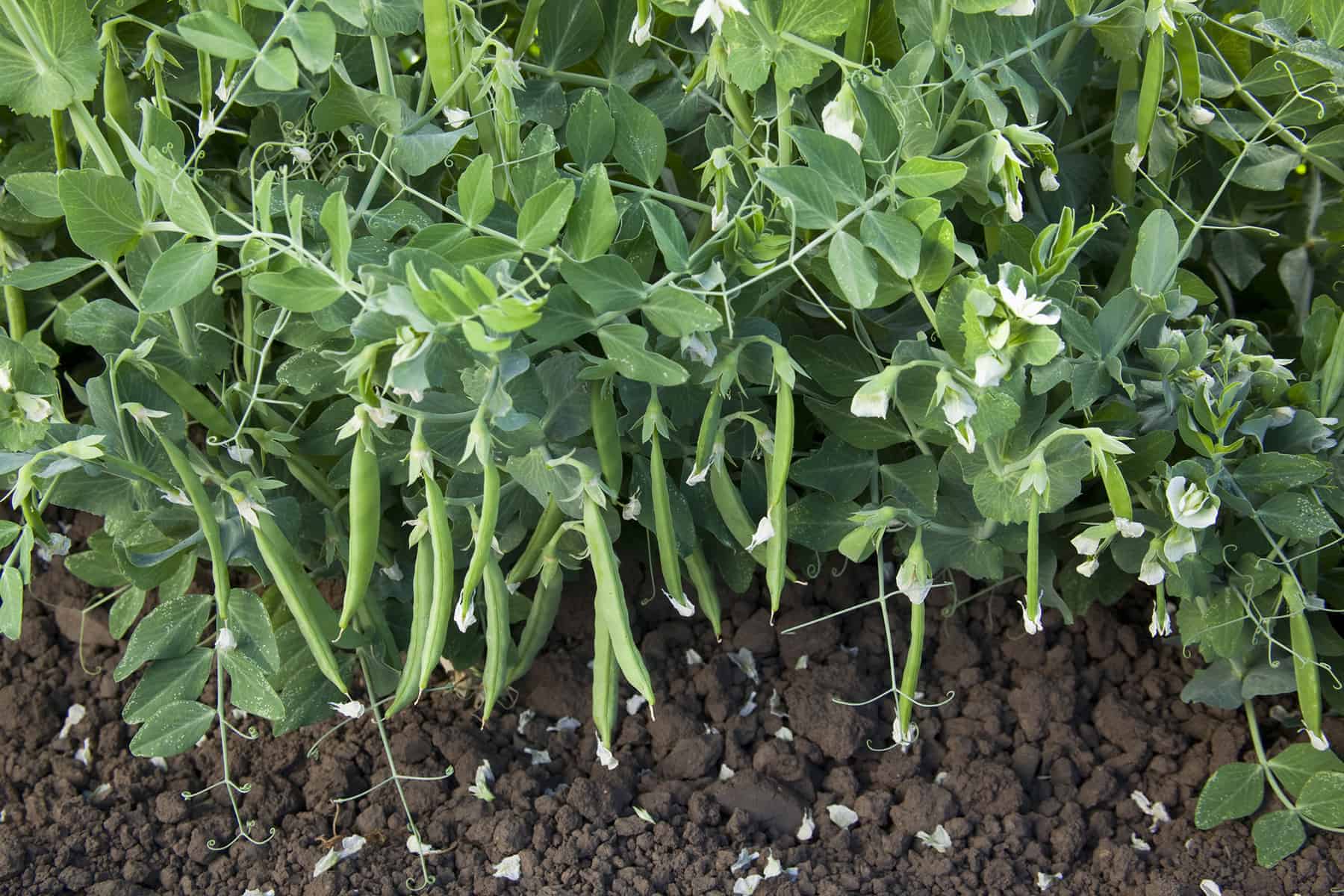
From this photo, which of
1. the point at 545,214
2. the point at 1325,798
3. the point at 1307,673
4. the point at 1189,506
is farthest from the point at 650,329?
the point at 1325,798

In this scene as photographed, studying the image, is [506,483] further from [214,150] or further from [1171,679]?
[1171,679]

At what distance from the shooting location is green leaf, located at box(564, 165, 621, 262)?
113cm

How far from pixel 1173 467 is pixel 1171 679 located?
54cm

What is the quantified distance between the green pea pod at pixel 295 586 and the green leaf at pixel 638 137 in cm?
54

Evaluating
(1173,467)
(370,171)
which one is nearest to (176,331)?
(370,171)

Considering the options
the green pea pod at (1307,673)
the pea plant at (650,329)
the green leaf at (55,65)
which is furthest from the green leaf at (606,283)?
the green pea pod at (1307,673)

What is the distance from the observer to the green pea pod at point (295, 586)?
1.27 meters

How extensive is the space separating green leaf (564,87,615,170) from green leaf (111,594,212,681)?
0.63 metres

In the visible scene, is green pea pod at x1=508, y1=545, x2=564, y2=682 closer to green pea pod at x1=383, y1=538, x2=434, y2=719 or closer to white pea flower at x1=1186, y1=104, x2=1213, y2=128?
green pea pod at x1=383, y1=538, x2=434, y2=719

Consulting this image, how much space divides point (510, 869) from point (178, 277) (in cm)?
73

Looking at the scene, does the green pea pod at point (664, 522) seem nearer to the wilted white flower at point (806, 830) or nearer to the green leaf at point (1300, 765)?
the wilted white flower at point (806, 830)

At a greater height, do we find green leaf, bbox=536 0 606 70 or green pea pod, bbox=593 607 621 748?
green leaf, bbox=536 0 606 70

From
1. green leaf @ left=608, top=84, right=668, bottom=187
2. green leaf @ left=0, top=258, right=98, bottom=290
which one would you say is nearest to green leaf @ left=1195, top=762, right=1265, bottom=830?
green leaf @ left=608, top=84, right=668, bottom=187

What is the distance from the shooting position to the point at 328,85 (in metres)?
1.35
